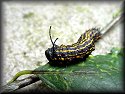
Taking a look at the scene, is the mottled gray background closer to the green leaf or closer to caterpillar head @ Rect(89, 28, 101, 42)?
caterpillar head @ Rect(89, 28, 101, 42)

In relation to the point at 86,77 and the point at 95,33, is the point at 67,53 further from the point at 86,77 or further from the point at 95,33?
the point at 95,33

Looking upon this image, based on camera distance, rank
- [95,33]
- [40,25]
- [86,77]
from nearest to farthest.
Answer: [86,77] → [95,33] → [40,25]

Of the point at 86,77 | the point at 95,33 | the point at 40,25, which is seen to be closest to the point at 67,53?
the point at 86,77

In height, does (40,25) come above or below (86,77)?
above

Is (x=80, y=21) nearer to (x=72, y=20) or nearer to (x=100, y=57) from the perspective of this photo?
(x=72, y=20)

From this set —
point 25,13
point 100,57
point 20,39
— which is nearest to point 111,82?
point 100,57

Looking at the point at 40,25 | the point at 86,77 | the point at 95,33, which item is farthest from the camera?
the point at 40,25
